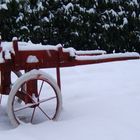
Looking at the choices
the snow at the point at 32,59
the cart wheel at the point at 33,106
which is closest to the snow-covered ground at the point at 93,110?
the cart wheel at the point at 33,106

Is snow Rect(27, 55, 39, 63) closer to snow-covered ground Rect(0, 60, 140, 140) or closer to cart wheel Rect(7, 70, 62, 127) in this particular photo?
cart wheel Rect(7, 70, 62, 127)

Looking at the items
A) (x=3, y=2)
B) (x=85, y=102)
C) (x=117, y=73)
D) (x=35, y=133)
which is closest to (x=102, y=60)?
(x=85, y=102)

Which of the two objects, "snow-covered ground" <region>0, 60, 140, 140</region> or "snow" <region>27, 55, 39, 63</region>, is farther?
"snow" <region>27, 55, 39, 63</region>

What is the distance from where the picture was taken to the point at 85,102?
4145mm

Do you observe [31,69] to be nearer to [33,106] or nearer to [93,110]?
[33,106]

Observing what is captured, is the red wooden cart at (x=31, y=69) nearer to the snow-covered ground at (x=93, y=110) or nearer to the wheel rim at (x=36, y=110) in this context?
the wheel rim at (x=36, y=110)

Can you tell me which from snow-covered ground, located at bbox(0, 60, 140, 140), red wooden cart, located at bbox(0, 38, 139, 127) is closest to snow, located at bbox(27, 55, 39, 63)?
red wooden cart, located at bbox(0, 38, 139, 127)

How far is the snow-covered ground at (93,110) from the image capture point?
336cm

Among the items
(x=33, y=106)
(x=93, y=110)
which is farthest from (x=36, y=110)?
(x=93, y=110)

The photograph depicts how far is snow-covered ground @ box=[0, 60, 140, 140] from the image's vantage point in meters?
3.36

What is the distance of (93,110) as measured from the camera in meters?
3.90

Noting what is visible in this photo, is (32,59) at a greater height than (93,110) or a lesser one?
greater

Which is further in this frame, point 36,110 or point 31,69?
point 36,110

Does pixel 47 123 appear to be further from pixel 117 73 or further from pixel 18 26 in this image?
pixel 18 26
